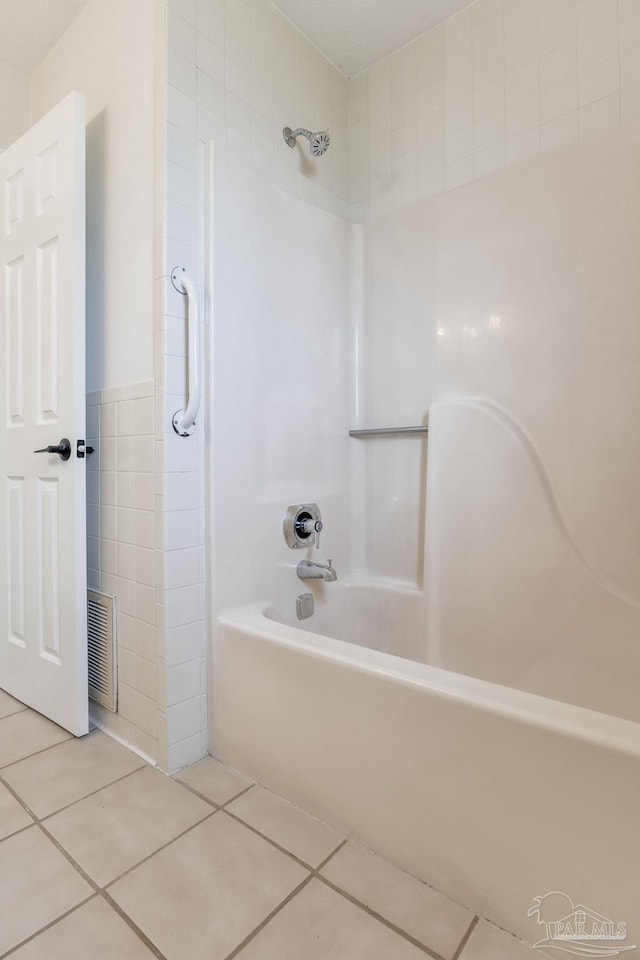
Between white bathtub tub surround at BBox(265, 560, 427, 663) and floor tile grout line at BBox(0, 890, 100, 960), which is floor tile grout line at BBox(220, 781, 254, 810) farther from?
white bathtub tub surround at BBox(265, 560, 427, 663)

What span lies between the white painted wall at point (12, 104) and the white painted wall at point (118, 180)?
0.36 meters

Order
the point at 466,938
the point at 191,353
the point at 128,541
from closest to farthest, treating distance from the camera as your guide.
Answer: the point at 466,938, the point at 191,353, the point at 128,541

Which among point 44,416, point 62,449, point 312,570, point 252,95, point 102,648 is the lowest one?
point 102,648

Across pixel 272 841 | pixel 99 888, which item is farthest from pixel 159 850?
pixel 272 841

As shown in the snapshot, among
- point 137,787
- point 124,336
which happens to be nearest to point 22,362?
point 124,336

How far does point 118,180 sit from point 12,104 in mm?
899

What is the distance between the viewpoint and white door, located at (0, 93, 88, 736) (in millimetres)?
1479

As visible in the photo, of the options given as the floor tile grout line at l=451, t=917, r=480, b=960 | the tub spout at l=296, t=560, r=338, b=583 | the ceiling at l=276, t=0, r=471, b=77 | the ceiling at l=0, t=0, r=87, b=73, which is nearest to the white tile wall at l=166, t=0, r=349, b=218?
the ceiling at l=276, t=0, r=471, b=77

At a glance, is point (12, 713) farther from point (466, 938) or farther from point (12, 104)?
point (12, 104)

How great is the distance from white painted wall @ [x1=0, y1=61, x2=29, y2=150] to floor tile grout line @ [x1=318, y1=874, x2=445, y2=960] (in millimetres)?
2616

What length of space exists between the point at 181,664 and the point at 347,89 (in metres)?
2.30

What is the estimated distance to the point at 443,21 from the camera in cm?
175

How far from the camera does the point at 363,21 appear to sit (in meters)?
1.74

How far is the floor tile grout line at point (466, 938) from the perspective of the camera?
83 cm
